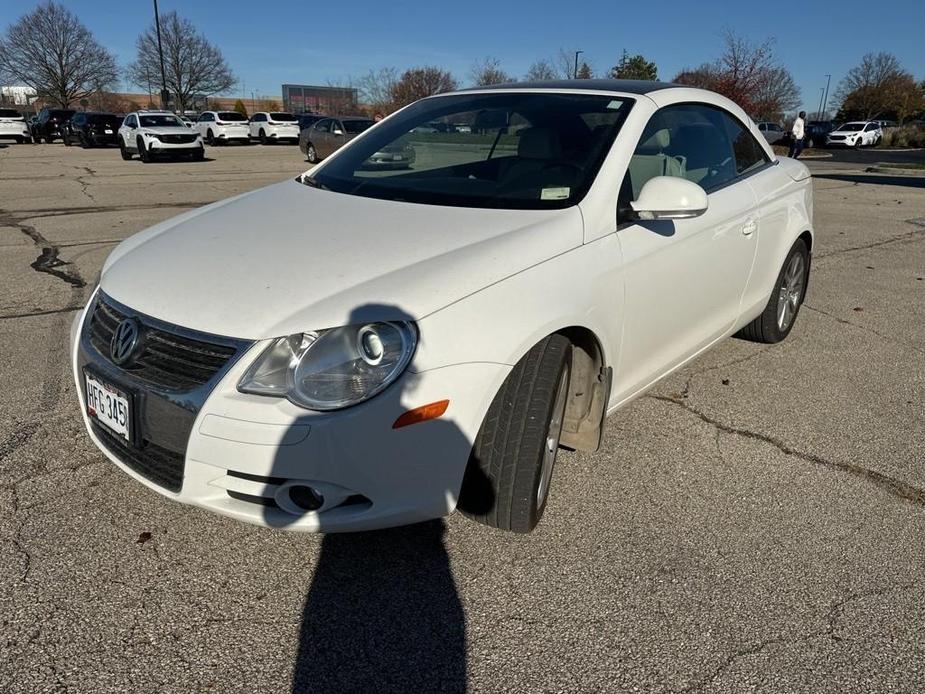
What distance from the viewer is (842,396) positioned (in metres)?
4.09

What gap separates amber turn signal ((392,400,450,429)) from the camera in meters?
2.12

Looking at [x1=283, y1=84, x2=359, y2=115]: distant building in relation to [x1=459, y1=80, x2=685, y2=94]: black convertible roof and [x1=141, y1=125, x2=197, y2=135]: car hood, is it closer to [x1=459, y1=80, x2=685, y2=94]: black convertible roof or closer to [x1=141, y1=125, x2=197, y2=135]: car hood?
[x1=141, y1=125, x2=197, y2=135]: car hood

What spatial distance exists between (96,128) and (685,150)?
30.9 metres

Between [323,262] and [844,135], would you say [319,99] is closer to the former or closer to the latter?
[844,135]

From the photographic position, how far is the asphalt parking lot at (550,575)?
2.10 metres

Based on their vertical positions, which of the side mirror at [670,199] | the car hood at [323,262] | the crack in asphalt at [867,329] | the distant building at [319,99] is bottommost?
the crack in asphalt at [867,329]

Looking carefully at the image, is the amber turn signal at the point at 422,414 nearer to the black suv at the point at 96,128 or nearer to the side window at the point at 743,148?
the side window at the point at 743,148

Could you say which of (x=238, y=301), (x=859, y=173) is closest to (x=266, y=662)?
(x=238, y=301)

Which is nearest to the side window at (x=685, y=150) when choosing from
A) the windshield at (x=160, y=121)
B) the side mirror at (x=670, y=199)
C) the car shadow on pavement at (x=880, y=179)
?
the side mirror at (x=670, y=199)

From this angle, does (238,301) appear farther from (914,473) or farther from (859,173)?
(859,173)

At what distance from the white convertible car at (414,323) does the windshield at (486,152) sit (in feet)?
0.05

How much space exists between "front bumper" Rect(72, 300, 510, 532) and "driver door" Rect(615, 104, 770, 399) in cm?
98

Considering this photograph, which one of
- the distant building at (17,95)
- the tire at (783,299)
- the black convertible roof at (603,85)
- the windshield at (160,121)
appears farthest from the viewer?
the distant building at (17,95)

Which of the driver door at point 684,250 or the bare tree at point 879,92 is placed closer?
the driver door at point 684,250
